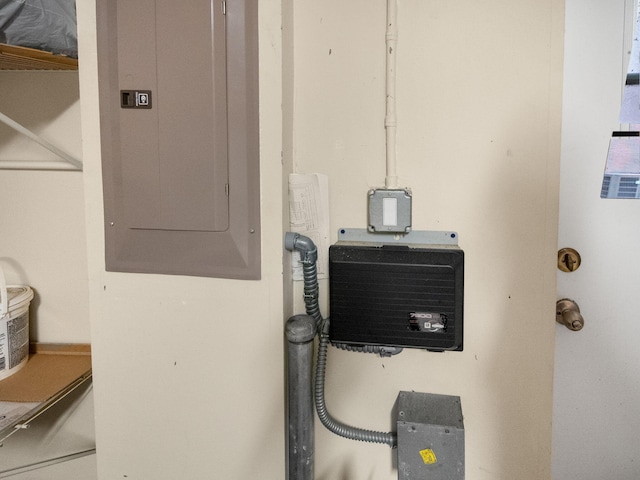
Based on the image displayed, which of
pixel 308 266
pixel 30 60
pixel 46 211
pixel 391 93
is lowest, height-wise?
pixel 308 266

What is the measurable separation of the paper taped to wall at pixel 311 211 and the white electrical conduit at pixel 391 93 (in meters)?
0.16

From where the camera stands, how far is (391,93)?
1119 mm

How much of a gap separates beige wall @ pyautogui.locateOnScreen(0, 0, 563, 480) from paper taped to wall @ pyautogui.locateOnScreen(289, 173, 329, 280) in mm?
29

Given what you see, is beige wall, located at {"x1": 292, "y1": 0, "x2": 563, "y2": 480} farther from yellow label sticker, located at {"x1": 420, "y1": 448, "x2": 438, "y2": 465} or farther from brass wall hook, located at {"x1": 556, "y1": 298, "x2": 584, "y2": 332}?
yellow label sticker, located at {"x1": 420, "y1": 448, "x2": 438, "y2": 465}

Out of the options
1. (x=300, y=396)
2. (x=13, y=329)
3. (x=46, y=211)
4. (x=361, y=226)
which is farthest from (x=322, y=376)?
(x=46, y=211)

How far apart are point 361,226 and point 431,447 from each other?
1.77 ft

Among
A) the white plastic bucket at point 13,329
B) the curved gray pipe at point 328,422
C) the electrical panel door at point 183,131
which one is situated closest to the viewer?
the electrical panel door at point 183,131

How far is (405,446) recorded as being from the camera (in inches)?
43.5

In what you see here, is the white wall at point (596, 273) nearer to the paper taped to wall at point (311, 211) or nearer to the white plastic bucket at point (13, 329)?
the paper taped to wall at point (311, 211)

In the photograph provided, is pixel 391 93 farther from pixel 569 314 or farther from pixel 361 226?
pixel 569 314

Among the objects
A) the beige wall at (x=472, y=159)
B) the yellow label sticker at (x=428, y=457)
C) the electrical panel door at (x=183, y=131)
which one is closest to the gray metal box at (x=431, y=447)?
the yellow label sticker at (x=428, y=457)

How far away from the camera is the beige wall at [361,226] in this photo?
109cm

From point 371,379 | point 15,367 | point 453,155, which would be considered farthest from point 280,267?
point 15,367

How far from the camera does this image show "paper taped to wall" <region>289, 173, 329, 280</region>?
3.84 ft
